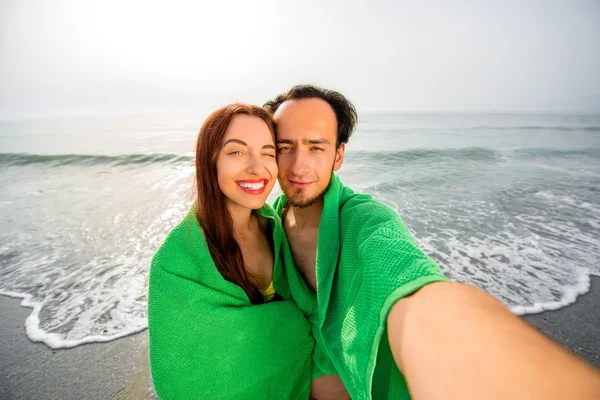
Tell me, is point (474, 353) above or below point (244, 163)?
below

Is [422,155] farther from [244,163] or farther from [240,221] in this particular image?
[244,163]

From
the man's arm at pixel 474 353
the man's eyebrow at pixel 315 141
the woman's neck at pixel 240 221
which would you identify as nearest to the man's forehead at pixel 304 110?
the man's eyebrow at pixel 315 141

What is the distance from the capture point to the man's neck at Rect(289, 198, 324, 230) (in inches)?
88.6

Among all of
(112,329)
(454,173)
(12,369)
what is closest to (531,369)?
(112,329)

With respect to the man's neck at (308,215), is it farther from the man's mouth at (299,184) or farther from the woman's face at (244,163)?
the woman's face at (244,163)

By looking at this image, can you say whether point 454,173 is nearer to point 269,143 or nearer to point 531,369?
point 269,143

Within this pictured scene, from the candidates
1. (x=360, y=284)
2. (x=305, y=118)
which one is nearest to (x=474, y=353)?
(x=360, y=284)

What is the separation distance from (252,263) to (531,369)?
5.52ft

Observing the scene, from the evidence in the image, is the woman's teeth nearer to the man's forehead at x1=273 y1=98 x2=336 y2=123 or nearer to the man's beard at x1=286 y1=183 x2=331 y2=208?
the man's beard at x1=286 y1=183 x2=331 y2=208

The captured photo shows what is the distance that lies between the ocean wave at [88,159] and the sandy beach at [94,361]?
37.3ft

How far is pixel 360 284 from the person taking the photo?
1211 millimetres

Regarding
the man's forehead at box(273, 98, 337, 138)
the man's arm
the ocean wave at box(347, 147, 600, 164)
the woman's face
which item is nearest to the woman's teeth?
the woman's face

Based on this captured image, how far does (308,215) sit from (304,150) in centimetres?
52

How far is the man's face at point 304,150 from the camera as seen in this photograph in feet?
7.07
